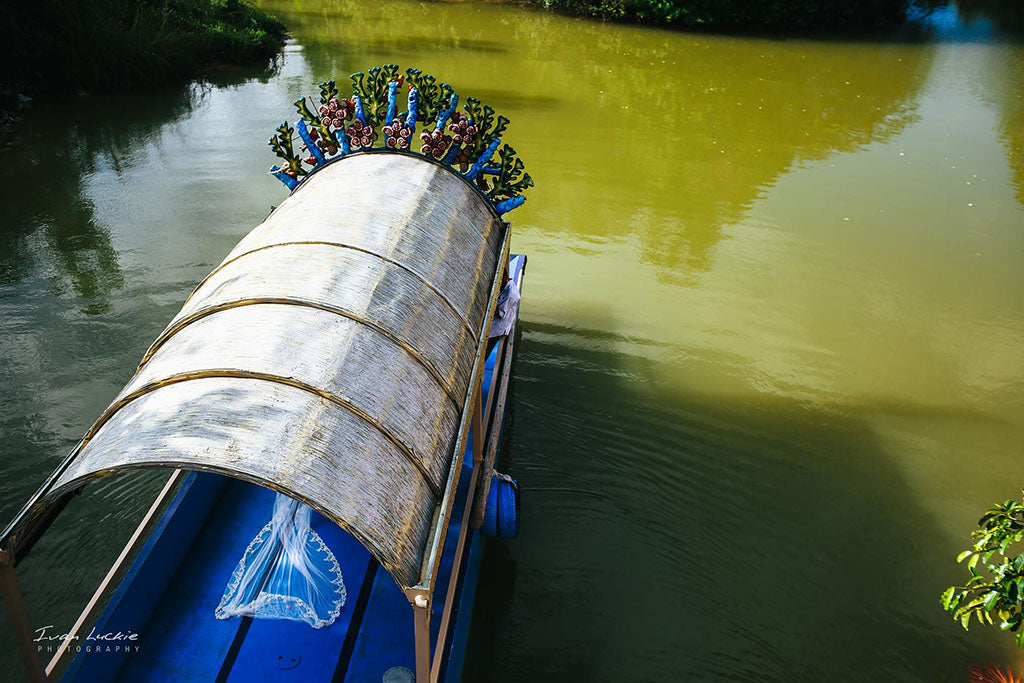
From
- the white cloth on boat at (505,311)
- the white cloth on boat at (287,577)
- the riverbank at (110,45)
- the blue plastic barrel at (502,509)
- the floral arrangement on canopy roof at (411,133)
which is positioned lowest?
the white cloth on boat at (287,577)

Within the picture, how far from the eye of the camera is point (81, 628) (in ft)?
11.4

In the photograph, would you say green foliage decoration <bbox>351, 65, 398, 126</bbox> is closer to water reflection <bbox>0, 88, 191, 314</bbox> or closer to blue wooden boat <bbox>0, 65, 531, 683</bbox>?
blue wooden boat <bbox>0, 65, 531, 683</bbox>

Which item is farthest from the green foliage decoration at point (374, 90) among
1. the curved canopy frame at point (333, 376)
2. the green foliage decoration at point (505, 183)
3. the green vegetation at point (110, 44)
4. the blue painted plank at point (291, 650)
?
the green vegetation at point (110, 44)

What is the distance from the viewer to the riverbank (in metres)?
11.3

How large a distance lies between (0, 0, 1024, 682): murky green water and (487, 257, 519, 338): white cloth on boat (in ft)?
3.75

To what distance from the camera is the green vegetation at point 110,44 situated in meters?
11.3

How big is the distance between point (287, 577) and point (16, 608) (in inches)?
56.0

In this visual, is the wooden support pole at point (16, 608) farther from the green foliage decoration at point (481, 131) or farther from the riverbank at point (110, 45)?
the riverbank at point (110, 45)

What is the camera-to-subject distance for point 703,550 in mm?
5219

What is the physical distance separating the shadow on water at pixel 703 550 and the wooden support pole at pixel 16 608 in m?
2.29

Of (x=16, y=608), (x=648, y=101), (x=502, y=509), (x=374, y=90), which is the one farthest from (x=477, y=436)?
(x=648, y=101)

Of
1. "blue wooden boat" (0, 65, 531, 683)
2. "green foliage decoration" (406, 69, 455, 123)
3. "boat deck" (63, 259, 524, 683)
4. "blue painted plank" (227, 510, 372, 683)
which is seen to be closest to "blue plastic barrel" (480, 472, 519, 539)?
"blue wooden boat" (0, 65, 531, 683)

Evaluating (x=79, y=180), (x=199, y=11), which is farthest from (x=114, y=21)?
(x=79, y=180)

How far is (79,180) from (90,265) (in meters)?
2.58
